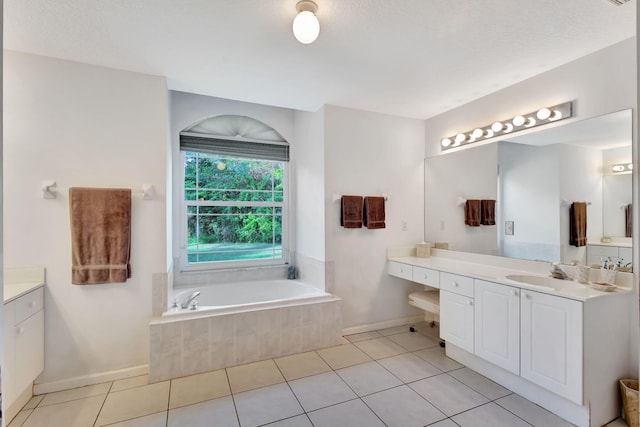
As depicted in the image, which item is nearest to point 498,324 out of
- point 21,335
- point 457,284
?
point 457,284

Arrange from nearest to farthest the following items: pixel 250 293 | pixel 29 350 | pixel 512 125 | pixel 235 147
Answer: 1. pixel 29 350
2. pixel 512 125
3. pixel 250 293
4. pixel 235 147

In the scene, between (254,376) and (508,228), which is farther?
(508,228)

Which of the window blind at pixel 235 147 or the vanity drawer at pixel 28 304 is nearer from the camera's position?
the vanity drawer at pixel 28 304

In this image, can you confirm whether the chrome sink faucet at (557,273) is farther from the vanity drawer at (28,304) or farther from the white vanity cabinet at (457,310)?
the vanity drawer at (28,304)

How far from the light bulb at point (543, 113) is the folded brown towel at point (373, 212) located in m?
1.59

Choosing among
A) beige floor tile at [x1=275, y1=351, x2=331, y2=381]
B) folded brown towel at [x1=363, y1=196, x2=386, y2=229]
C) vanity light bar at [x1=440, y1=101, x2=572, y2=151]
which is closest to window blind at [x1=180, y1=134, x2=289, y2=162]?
folded brown towel at [x1=363, y1=196, x2=386, y2=229]

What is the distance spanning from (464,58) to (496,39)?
0.27 m

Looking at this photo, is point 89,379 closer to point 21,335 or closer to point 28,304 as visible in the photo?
point 21,335

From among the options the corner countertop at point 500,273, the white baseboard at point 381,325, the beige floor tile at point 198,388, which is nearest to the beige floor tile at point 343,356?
the white baseboard at point 381,325

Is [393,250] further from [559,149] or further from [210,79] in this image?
[210,79]

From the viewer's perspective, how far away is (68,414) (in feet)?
6.67

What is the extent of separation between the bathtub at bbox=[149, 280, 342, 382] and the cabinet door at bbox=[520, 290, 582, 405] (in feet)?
5.20

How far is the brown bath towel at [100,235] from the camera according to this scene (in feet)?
7.64

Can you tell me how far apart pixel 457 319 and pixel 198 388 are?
2191mm
